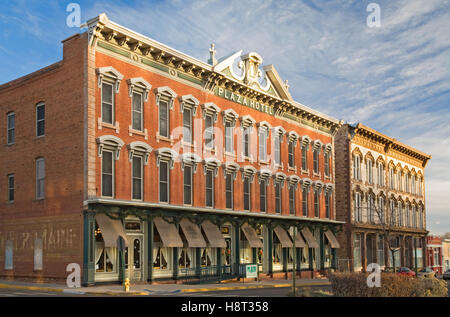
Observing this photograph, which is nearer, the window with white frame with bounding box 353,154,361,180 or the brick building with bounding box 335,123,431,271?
the brick building with bounding box 335,123,431,271

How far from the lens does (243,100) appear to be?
132ft

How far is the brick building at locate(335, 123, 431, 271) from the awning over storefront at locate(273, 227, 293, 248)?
820 cm

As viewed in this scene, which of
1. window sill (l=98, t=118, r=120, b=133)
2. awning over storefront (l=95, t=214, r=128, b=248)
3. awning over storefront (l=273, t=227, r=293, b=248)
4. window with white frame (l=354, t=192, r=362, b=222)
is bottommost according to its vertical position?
awning over storefront (l=273, t=227, r=293, b=248)

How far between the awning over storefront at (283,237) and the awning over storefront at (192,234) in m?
9.62

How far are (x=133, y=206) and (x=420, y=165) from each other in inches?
2020

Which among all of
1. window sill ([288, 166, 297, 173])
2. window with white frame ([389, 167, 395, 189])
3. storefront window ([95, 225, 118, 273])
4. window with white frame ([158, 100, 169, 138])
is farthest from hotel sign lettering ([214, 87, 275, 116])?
window with white frame ([389, 167, 395, 189])

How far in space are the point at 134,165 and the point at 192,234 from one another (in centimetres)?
549

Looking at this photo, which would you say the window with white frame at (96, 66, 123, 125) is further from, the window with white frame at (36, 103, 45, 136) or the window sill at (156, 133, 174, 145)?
the window with white frame at (36, 103, 45, 136)

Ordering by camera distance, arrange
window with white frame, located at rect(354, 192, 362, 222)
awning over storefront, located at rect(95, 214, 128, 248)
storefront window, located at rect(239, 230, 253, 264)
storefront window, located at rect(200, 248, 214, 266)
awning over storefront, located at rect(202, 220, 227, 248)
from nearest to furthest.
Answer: awning over storefront, located at rect(95, 214, 128, 248)
awning over storefront, located at rect(202, 220, 227, 248)
storefront window, located at rect(200, 248, 214, 266)
storefront window, located at rect(239, 230, 253, 264)
window with white frame, located at rect(354, 192, 362, 222)

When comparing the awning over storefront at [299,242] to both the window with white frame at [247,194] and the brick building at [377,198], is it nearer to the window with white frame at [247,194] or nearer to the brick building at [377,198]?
the window with white frame at [247,194]

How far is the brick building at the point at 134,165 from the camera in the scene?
28.5 meters

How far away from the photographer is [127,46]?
30.6m

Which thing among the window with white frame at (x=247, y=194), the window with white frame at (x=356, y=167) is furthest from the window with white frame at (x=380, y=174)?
the window with white frame at (x=247, y=194)

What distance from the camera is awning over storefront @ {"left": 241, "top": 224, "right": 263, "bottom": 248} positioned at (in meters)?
38.5
